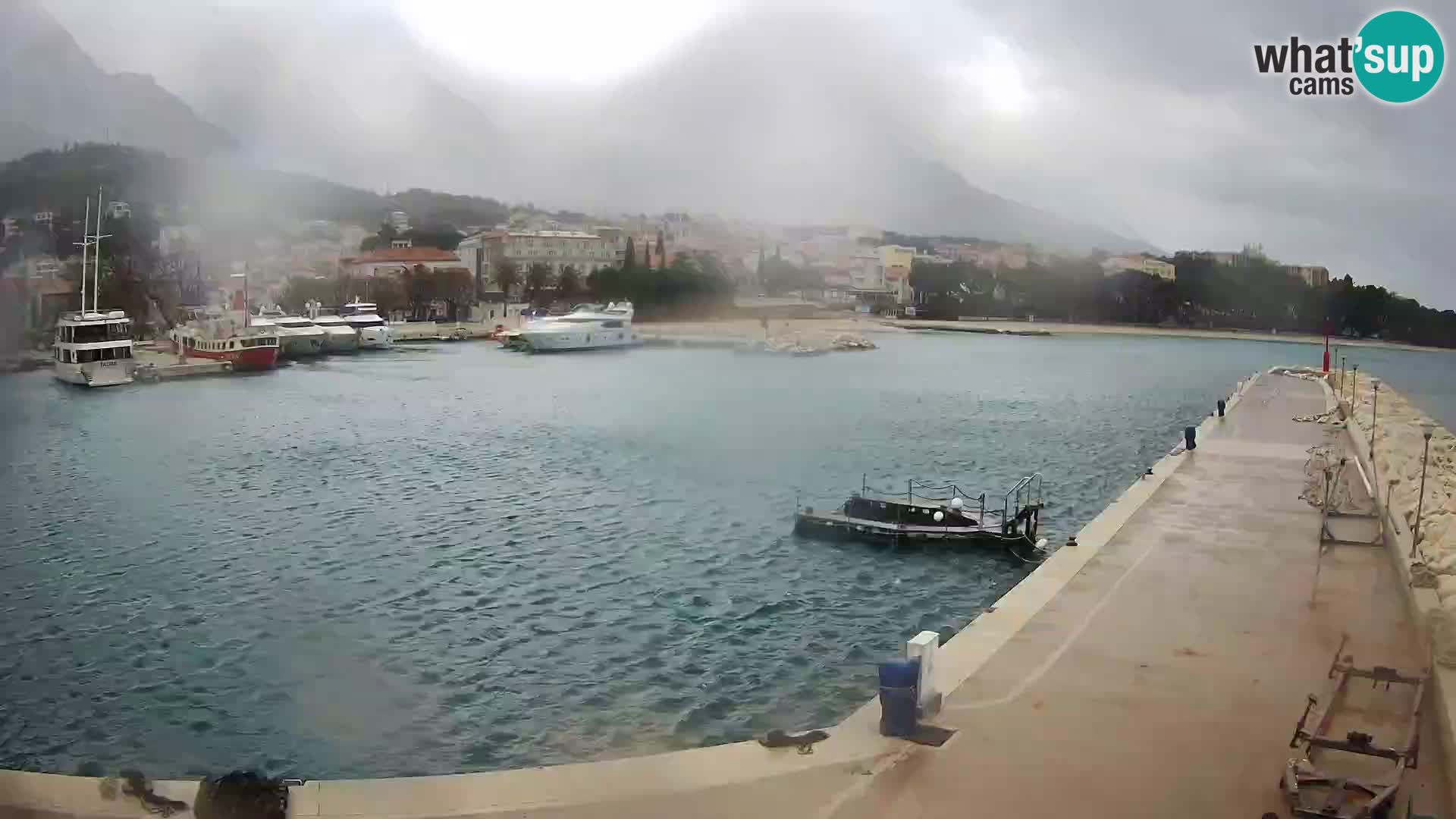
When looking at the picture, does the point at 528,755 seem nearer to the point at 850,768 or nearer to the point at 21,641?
the point at 850,768

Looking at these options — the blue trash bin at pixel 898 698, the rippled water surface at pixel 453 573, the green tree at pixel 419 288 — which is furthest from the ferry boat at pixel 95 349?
the green tree at pixel 419 288

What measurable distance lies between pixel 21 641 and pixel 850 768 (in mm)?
3585

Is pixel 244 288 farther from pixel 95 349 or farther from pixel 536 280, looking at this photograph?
pixel 536 280

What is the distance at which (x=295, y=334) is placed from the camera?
20312mm

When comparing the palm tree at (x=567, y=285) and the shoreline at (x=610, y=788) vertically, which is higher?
the palm tree at (x=567, y=285)

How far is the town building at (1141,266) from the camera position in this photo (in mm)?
18859

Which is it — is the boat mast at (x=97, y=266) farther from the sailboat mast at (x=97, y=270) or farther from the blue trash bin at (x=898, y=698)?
the blue trash bin at (x=898, y=698)

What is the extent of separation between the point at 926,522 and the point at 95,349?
9511mm

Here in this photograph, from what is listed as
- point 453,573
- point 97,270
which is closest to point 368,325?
point 97,270

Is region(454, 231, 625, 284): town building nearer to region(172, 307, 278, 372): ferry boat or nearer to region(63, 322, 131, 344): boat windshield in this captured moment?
region(172, 307, 278, 372): ferry boat

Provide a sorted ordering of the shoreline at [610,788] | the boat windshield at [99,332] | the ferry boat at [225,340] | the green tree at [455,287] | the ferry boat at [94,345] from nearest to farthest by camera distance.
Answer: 1. the shoreline at [610,788]
2. the ferry boat at [94,345]
3. the boat windshield at [99,332]
4. the ferry boat at [225,340]
5. the green tree at [455,287]

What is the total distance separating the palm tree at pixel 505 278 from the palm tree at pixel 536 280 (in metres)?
0.25

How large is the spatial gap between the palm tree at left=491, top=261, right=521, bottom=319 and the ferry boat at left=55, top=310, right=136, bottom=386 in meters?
11.8

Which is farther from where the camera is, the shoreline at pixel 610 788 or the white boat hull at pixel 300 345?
the white boat hull at pixel 300 345
